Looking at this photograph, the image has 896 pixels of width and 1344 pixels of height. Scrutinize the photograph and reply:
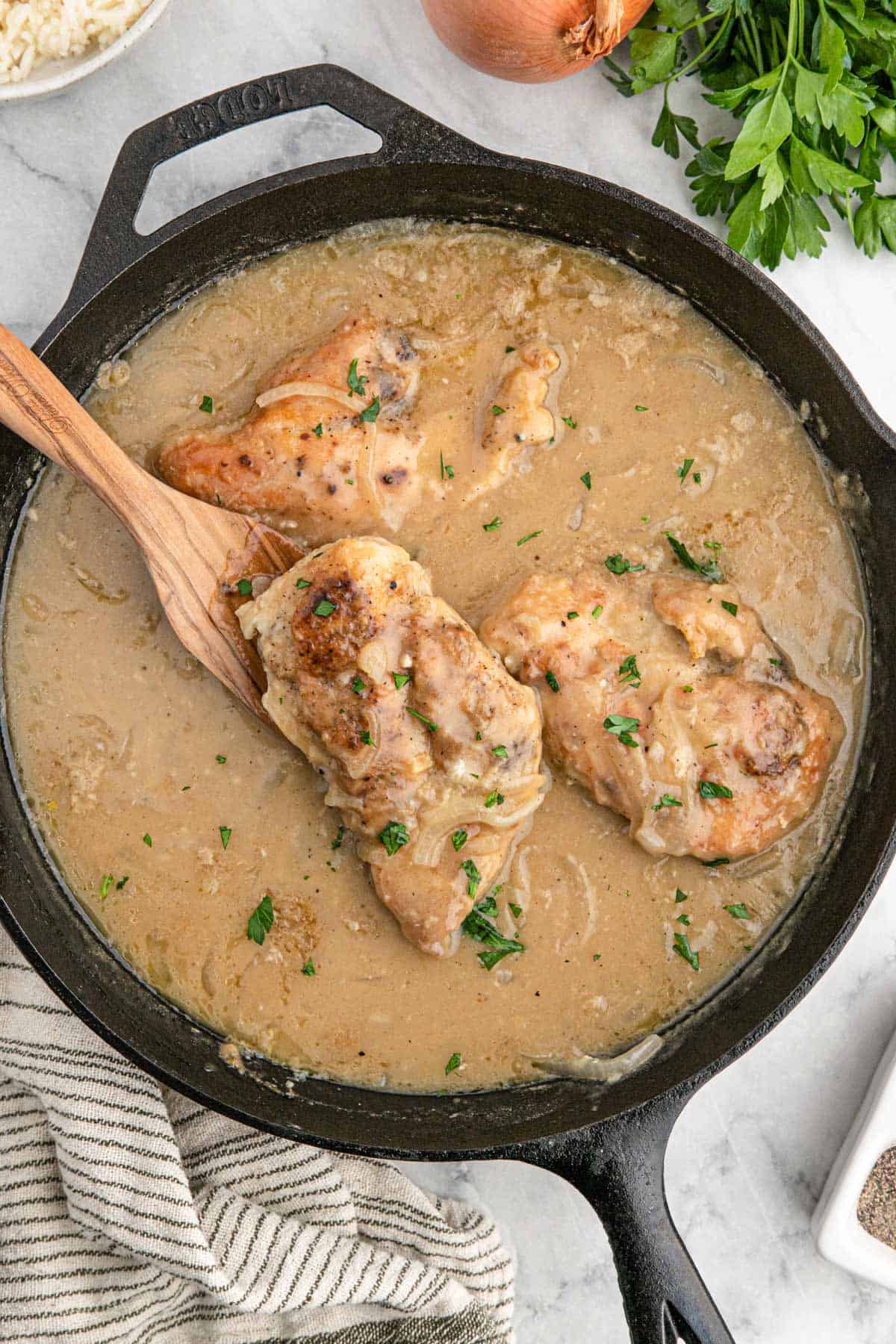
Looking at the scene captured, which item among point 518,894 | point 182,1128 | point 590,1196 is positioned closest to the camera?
point 590,1196

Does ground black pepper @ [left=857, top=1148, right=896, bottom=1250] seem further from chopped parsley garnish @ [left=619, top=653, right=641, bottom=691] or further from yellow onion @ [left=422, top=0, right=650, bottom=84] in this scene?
yellow onion @ [left=422, top=0, right=650, bottom=84]

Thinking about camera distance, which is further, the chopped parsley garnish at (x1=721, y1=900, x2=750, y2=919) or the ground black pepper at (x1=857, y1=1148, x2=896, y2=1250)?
the ground black pepper at (x1=857, y1=1148, x2=896, y2=1250)

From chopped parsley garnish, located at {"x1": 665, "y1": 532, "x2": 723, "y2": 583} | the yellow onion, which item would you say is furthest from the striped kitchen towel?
the yellow onion

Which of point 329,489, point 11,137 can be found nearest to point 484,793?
point 329,489

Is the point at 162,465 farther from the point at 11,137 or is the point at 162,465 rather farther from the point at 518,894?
the point at 518,894

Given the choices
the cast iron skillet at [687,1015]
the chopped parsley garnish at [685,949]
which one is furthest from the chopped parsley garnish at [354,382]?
the chopped parsley garnish at [685,949]

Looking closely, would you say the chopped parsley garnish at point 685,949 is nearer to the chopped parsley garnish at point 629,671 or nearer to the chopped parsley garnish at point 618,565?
the chopped parsley garnish at point 629,671
